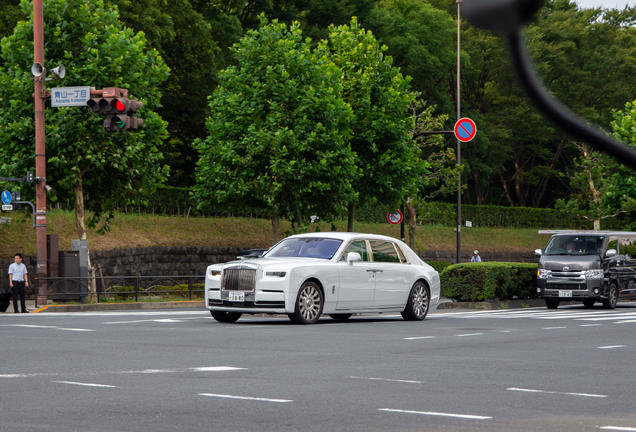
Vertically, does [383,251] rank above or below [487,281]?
above

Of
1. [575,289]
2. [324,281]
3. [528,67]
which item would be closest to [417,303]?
[324,281]

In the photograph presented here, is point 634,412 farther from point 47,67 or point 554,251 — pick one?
point 47,67

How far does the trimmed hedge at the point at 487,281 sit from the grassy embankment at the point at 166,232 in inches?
606

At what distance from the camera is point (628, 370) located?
10.4m

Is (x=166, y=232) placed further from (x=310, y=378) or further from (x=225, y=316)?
(x=310, y=378)

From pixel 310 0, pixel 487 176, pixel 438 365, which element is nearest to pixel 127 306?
pixel 438 365

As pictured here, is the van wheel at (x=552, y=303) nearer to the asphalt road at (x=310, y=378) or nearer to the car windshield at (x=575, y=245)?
the car windshield at (x=575, y=245)

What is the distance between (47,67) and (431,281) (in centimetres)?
1511

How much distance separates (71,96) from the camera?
23.1 metres

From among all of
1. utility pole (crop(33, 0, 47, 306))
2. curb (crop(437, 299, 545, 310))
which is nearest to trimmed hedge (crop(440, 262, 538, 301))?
curb (crop(437, 299, 545, 310))

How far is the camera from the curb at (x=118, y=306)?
2422 cm

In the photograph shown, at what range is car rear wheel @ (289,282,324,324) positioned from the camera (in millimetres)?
16188

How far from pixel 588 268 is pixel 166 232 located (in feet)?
72.1

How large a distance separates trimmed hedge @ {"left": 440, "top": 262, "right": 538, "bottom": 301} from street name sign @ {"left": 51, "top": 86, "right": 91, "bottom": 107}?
11678mm
